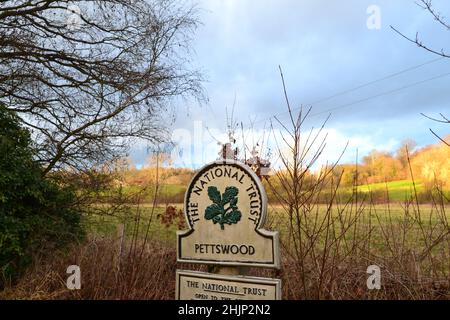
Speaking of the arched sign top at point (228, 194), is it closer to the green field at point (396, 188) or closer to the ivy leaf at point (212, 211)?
the ivy leaf at point (212, 211)

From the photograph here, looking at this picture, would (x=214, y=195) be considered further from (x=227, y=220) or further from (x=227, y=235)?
(x=227, y=235)

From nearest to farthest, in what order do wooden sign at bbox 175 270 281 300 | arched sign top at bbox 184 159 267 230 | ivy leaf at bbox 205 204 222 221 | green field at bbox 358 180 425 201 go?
wooden sign at bbox 175 270 281 300
arched sign top at bbox 184 159 267 230
ivy leaf at bbox 205 204 222 221
green field at bbox 358 180 425 201

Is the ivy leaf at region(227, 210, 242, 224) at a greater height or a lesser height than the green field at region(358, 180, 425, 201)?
lesser

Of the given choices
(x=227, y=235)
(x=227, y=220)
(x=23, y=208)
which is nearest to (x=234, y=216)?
(x=227, y=220)

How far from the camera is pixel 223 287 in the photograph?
3.86 m

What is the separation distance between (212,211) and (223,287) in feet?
2.11

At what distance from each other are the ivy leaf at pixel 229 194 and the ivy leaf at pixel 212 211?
10 centimetres

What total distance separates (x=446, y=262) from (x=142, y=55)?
7393 millimetres

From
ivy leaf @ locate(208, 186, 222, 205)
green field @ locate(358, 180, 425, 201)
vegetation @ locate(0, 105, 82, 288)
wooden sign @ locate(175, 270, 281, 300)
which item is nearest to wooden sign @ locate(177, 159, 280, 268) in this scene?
ivy leaf @ locate(208, 186, 222, 205)

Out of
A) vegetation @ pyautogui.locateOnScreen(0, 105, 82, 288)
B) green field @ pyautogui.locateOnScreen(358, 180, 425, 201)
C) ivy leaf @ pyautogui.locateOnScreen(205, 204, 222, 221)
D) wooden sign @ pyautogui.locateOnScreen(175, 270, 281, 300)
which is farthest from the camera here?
vegetation @ pyautogui.locateOnScreen(0, 105, 82, 288)

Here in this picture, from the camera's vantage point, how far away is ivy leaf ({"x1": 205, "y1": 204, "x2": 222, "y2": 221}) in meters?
3.95

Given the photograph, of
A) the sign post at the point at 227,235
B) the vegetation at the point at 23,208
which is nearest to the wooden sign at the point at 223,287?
the sign post at the point at 227,235

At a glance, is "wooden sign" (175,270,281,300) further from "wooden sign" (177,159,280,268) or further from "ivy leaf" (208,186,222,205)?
"ivy leaf" (208,186,222,205)
